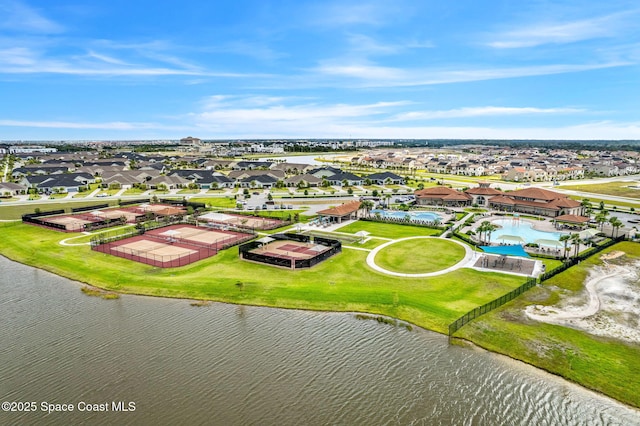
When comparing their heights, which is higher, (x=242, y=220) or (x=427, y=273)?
(x=242, y=220)

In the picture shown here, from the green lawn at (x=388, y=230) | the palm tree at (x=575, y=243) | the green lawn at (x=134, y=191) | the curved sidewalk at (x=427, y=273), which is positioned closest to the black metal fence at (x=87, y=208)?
the green lawn at (x=134, y=191)

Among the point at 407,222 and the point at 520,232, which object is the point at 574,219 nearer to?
the point at 520,232

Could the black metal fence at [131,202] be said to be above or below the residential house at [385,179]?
below

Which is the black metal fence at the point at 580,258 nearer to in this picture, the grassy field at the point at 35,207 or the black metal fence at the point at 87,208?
the black metal fence at the point at 87,208

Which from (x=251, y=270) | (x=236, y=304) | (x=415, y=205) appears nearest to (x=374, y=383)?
(x=236, y=304)

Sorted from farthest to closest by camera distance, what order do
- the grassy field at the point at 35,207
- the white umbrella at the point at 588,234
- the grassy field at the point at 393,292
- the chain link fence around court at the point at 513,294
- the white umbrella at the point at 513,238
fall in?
the grassy field at the point at 35,207 → the white umbrella at the point at 588,234 → the white umbrella at the point at 513,238 → the chain link fence around court at the point at 513,294 → the grassy field at the point at 393,292

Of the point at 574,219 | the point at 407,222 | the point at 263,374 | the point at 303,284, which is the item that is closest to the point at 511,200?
the point at 574,219

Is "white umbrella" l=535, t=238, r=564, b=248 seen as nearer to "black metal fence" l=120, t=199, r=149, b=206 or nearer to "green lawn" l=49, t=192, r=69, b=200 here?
"black metal fence" l=120, t=199, r=149, b=206
